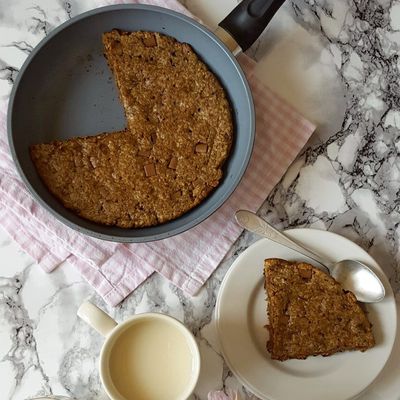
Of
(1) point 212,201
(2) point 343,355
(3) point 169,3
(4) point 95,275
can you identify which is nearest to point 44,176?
(4) point 95,275

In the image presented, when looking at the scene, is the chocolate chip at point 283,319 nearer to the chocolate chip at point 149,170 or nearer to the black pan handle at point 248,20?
the chocolate chip at point 149,170

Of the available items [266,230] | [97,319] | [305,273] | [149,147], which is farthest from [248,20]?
[97,319]

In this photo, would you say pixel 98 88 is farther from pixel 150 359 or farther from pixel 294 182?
pixel 150 359

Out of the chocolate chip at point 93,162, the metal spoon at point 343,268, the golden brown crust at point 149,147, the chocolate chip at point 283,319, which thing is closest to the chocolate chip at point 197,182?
the golden brown crust at point 149,147

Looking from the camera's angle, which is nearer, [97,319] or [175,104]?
[97,319]

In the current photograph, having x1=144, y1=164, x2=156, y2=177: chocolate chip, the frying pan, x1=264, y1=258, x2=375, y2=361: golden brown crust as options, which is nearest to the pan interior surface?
the frying pan

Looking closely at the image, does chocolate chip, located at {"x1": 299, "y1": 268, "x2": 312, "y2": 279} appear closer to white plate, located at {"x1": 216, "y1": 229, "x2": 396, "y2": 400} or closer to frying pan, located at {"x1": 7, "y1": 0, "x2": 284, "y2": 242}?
white plate, located at {"x1": 216, "y1": 229, "x2": 396, "y2": 400}
